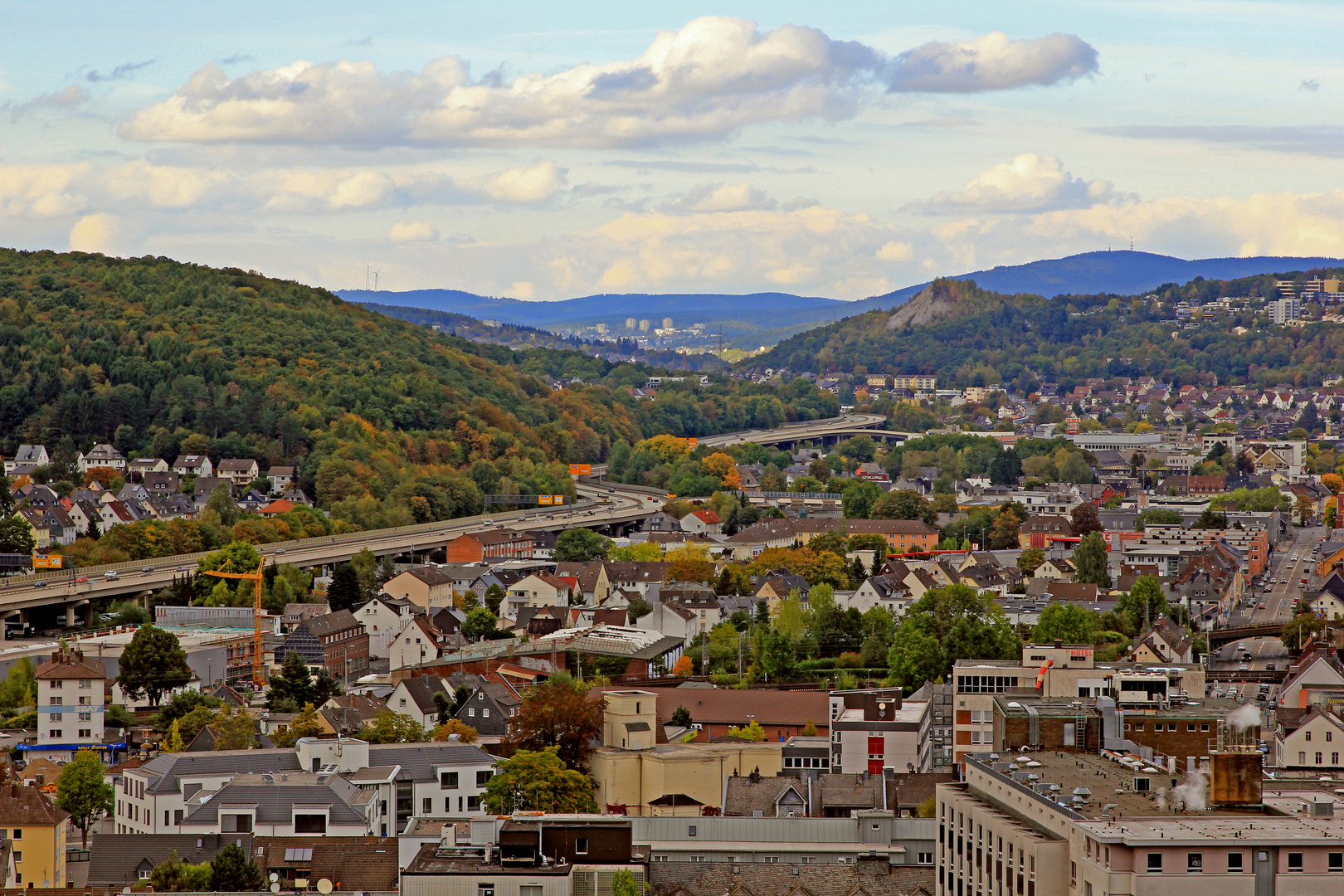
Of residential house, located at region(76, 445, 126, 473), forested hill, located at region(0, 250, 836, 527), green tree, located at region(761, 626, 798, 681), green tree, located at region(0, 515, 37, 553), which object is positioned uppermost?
forested hill, located at region(0, 250, 836, 527)

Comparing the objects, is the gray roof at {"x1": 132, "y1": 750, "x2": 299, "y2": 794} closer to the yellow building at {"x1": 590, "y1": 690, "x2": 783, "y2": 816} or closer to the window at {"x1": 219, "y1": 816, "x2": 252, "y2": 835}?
the window at {"x1": 219, "y1": 816, "x2": 252, "y2": 835}

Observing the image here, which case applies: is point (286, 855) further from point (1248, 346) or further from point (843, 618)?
point (1248, 346)

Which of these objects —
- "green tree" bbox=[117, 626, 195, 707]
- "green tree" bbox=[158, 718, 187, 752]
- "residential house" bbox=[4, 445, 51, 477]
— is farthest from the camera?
"residential house" bbox=[4, 445, 51, 477]

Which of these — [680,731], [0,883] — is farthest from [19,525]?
[0,883]

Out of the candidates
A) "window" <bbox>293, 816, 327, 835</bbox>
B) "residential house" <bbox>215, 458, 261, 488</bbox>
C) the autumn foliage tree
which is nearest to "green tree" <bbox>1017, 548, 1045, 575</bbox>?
the autumn foliage tree

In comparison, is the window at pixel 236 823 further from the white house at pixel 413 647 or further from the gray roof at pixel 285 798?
the white house at pixel 413 647

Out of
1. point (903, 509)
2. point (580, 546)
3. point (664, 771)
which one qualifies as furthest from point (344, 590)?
point (903, 509)
